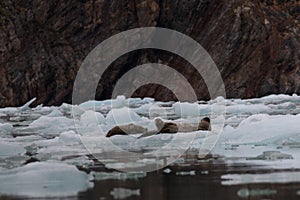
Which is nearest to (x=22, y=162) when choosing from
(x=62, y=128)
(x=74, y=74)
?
(x=62, y=128)

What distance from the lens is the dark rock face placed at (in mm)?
32031

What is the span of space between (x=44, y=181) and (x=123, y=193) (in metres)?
1.04

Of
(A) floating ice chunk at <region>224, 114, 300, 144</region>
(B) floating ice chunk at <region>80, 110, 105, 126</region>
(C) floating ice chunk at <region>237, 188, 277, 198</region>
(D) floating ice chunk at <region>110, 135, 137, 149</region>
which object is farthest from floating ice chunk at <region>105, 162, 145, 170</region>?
(B) floating ice chunk at <region>80, 110, 105, 126</region>

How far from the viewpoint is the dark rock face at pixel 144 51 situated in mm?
32031

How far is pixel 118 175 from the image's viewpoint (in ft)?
18.4

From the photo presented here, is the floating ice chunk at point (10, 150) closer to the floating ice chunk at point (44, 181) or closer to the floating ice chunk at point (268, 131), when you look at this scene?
the floating ice chunk at point (44, 181)

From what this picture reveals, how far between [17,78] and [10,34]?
2.98 meters

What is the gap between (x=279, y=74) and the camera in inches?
1239

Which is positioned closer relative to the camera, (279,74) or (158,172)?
(158,172)

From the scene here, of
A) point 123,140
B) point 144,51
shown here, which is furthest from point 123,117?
point 144,51

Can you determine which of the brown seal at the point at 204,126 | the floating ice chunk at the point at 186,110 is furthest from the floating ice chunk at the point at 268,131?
the floating ice chunk at the point at 186,110

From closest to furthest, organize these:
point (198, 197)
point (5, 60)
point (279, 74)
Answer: point (198, 197) < point (279, 74) < point (5, 60)

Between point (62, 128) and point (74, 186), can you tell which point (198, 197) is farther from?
point (62, 128)

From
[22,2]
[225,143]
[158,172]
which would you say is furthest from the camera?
[22,2]
